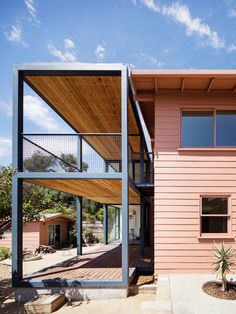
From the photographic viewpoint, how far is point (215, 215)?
9.02 meters

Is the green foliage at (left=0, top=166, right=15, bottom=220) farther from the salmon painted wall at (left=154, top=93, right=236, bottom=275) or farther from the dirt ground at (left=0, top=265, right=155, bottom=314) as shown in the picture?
the salmon painted wall at (left=154, top=93, right=236, bottom=275)

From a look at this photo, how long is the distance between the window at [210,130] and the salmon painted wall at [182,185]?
23 centimetres

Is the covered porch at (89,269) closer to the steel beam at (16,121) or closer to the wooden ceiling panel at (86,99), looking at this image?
the steel beam at (16,121)

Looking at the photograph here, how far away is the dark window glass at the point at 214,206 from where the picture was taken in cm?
910

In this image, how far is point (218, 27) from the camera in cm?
1705

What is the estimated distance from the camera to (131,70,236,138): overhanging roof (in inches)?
328

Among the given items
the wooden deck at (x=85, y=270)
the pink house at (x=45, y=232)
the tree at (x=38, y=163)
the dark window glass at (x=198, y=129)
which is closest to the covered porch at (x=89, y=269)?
the wooden deck at (x=85, y=270)

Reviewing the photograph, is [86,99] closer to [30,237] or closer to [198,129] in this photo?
[198,129]

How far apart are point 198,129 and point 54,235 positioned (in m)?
16.7

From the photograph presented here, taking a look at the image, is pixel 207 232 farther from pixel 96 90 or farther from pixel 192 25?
pixel 192 25

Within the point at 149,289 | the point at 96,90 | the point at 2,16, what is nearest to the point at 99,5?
the point at 2,16

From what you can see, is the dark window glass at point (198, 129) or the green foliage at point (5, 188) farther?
the dark window glass at point (198, 129)

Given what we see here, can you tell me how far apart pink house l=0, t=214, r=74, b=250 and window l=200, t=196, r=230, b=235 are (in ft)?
42.0

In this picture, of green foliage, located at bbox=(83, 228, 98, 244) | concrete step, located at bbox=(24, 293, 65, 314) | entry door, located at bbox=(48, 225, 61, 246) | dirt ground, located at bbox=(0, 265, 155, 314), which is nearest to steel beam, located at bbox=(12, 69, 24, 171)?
concrete step, located at bbox=(24, 293, 65, 314)
